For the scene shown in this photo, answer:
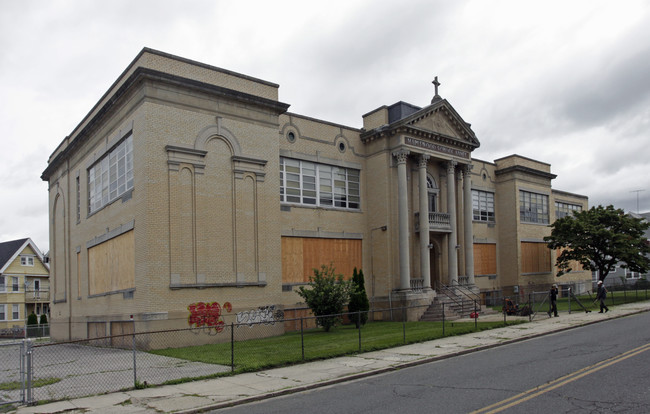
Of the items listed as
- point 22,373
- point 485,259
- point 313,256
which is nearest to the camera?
point 22,373

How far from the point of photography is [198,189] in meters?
23.9

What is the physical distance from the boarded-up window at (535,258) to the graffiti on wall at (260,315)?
24.6m

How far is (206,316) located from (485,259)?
2509 cm

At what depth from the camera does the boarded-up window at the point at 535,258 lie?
43188 mm

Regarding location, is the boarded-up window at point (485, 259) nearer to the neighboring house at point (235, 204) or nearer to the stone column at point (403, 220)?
the neighboring house at point (235, 204)

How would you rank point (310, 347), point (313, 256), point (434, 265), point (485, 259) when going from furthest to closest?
point (485, 259), point (434, 265), point (313, 256), point (310, 347)

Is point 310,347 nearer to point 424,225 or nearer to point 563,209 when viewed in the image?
point 424,225

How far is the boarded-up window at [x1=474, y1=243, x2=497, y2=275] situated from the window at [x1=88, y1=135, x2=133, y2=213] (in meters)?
25.8

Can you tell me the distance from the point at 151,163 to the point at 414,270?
56.4ft

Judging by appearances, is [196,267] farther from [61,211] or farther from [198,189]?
[61,211]

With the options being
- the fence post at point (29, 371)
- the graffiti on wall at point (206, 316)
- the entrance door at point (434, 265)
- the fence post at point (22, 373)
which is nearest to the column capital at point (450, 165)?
the entrance door at point (434, 265)

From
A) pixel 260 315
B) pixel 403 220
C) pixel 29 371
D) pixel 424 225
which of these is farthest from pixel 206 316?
pixel 424 225

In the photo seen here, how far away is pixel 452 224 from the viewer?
112 feet

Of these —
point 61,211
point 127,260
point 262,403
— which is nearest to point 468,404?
point 262,403
